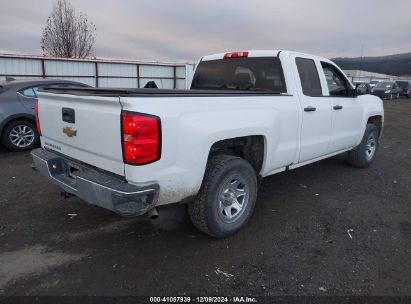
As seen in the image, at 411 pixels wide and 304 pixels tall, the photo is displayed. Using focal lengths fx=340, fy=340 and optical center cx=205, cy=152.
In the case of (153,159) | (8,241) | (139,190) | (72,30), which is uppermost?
(72,30)

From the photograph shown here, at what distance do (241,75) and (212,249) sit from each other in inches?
94.4

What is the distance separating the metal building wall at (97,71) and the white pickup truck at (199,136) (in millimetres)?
12115

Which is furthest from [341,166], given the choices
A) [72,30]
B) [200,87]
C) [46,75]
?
[72,30]

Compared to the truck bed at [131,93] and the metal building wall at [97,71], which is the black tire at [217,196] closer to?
the truck bed at [131,93]

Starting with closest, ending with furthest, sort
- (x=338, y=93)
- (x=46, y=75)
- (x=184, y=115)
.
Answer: (x=184, y=115)
(x=338, y=93)
(x=46, y=75)

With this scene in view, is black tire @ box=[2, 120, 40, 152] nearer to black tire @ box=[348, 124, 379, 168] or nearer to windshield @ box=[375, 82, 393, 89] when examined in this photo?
black tire @ box=[348, 124, 379, 168]

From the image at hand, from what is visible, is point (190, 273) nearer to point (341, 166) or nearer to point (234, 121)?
point (234, 121)

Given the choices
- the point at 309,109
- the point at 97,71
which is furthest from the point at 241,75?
the point at 97,71

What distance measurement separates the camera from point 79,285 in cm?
271

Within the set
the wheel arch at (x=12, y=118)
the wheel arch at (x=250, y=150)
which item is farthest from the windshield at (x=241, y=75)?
the wheel arch at (x=12, y=118)

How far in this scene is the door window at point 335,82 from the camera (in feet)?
16.0

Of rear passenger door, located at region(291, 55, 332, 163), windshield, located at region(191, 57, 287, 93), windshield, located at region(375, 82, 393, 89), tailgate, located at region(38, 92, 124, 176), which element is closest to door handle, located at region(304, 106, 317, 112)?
rear passenger door, located at region(291, 55, 332, 163)

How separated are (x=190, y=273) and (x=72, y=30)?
25.8 metres

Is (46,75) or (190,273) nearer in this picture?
(190,273)
